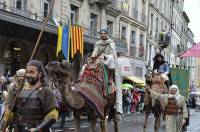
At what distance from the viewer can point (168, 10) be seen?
64625mm

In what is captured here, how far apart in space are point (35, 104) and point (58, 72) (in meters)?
4.78

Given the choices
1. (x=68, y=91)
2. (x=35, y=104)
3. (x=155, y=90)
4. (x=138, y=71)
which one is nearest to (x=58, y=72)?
(x=68, y=91)

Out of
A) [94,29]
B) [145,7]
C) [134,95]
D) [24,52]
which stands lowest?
[134,95]

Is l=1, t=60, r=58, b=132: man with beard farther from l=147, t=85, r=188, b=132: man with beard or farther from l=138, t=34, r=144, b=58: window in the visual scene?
l=138, t=34, r=144, b=58: window

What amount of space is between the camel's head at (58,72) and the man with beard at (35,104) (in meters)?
4.61

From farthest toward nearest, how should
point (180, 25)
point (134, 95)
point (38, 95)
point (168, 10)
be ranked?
point (180, 25), point (168, 10), point (134, 95), point (38, 95)

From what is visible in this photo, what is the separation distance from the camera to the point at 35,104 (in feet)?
19.6

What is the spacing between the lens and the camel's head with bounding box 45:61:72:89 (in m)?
10.7

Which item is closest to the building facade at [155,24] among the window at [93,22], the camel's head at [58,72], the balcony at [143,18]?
the balcony at [143,18]

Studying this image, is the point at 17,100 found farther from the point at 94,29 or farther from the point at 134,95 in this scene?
the point at 94,29

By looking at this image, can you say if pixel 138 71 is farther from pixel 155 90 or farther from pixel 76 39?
pixel 155 90

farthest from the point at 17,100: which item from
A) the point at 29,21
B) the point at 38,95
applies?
the point at 29,21

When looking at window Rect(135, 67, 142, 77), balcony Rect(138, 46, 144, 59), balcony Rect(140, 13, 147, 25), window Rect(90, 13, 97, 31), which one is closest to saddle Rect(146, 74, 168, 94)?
window Rect(90, 13, 97, 31)

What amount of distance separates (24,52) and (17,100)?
21.3 metres
